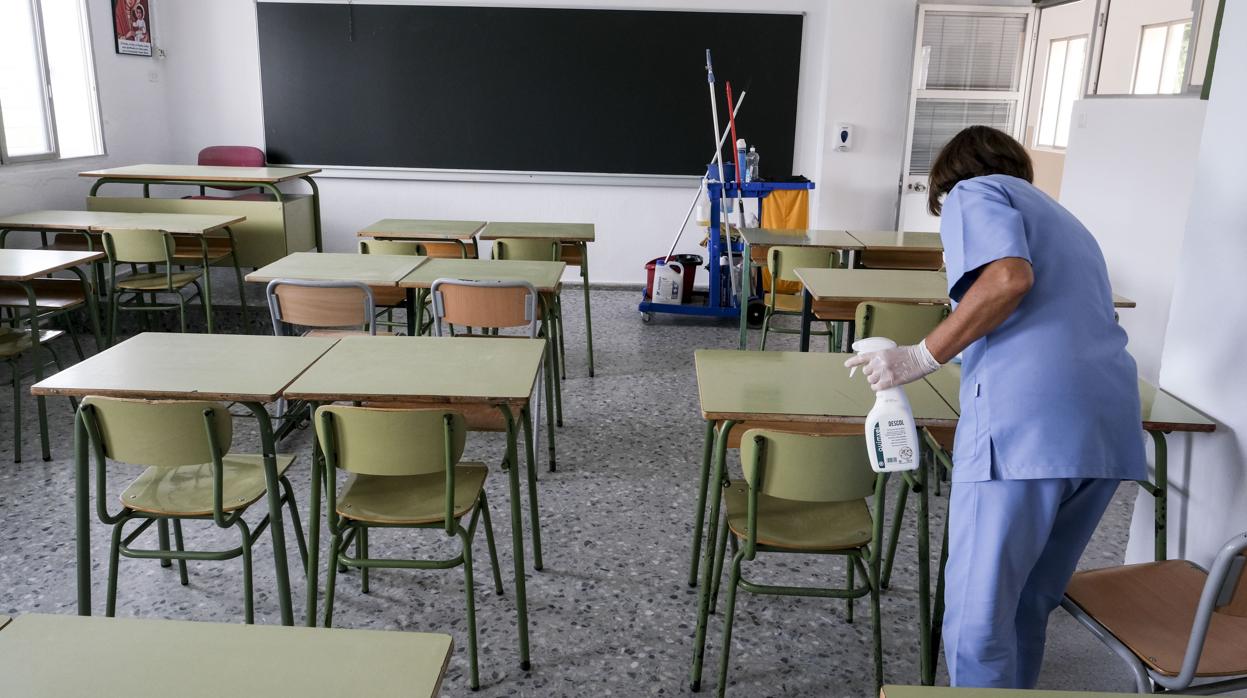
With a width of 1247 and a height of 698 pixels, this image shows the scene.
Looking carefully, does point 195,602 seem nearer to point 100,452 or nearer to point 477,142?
point 100,452

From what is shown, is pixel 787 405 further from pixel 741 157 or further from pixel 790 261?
pixel 741 157

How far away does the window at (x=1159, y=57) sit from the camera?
275 inches

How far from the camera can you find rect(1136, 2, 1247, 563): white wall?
1.98m

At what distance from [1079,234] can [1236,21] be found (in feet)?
2.73

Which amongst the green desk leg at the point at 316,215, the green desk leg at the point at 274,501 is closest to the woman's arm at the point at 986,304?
the green desk leg at the point at 274,501

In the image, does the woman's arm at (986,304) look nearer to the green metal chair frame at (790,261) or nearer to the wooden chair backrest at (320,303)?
the wooden chair backrest at (320,303)

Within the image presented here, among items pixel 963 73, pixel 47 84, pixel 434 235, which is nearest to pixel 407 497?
pixel 434 235

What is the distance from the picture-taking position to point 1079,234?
5.52 ft

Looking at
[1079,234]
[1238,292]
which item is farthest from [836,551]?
[1238,292]

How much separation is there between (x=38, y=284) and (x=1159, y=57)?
8.30 metres

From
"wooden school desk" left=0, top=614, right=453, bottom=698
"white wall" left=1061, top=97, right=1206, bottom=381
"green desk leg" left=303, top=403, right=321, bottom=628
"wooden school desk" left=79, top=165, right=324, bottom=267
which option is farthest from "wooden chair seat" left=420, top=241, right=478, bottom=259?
"wooden school desk" left=0, top=614, right=453, bottom=698

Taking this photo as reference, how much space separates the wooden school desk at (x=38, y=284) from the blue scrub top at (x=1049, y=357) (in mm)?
3348

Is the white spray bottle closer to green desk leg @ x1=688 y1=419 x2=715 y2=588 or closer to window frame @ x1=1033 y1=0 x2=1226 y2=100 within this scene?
green desk leg @ x1=688 y1=419 x2=715 y2=588

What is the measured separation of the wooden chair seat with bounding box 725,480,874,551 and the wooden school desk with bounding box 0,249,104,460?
2774mm
